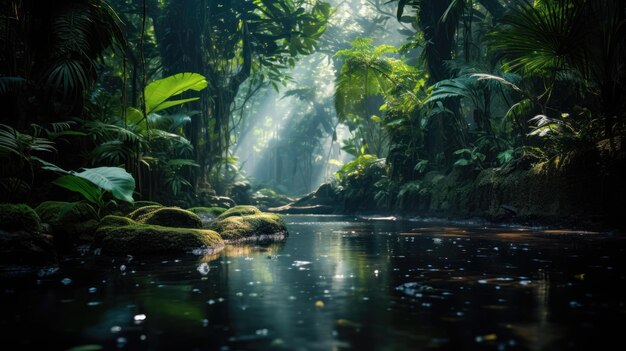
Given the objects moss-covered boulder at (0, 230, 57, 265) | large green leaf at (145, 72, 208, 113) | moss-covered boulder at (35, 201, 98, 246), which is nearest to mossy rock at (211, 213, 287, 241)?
moss-covered boulder at (35, 201, 98, 246)

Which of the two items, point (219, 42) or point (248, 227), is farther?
point (219, 42)

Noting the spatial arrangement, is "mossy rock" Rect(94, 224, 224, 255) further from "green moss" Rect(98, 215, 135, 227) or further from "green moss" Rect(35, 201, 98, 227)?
"green moss" Rect(35, 201, 98, 227)

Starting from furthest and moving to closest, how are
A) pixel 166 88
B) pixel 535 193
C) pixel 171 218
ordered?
pixel 166 88, pixel 535 193, pixel 171 218

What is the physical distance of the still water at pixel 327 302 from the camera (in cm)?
259

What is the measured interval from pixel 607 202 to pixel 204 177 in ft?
42.8

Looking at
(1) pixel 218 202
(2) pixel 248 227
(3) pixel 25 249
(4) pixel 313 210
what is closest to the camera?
(3) pixel 25 249

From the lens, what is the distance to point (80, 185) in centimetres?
732

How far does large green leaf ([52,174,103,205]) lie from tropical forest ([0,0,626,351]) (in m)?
0.03

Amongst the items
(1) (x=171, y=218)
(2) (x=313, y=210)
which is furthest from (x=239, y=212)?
(2) (x=313, y=210)

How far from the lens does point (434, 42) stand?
55.3ft

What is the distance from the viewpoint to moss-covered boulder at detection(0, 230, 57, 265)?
512 centimetres

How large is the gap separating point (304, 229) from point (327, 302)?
833 cm

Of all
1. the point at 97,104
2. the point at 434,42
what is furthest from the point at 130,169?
the point at 434,42

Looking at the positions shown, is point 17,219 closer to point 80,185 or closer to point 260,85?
point 80,185
